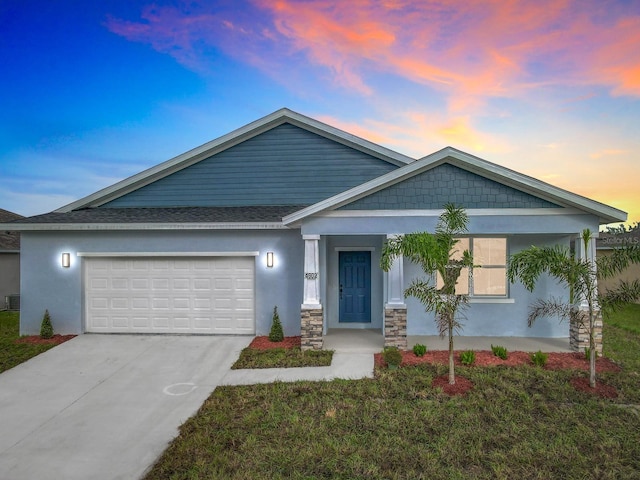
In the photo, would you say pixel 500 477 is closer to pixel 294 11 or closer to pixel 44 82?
pixel 294 11

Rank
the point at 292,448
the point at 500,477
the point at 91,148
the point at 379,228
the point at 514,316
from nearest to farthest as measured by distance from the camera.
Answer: the point at 500,477 → the point at 292,448 → the point at 379,228 → the point at 514,316 → the point at 91,148

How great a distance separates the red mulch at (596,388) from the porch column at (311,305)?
17.1ft

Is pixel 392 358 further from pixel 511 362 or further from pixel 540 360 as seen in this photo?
pixel 540 360

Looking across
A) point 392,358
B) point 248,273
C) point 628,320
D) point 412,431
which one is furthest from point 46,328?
point 628,320

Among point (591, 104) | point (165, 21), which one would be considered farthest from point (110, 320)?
point (591, 104)

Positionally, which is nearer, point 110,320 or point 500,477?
point 500,477

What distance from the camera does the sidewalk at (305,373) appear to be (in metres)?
7.23

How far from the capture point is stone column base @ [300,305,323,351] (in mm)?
8844

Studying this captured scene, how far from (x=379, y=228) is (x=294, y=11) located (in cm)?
748

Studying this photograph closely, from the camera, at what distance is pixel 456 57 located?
11.8 meters

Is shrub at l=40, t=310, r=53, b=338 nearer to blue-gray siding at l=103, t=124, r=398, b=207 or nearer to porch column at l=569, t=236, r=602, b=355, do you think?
blue-gray siding at l=103, t=124, r=398, b=207

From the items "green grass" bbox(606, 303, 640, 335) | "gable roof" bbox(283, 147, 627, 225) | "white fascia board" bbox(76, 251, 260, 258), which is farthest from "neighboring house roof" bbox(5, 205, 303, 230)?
"green grass" bbox(606, 303, 640, 335)

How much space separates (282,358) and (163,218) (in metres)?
5.60

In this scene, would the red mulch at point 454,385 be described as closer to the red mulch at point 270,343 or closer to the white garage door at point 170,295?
the red mulch at point 270,343
